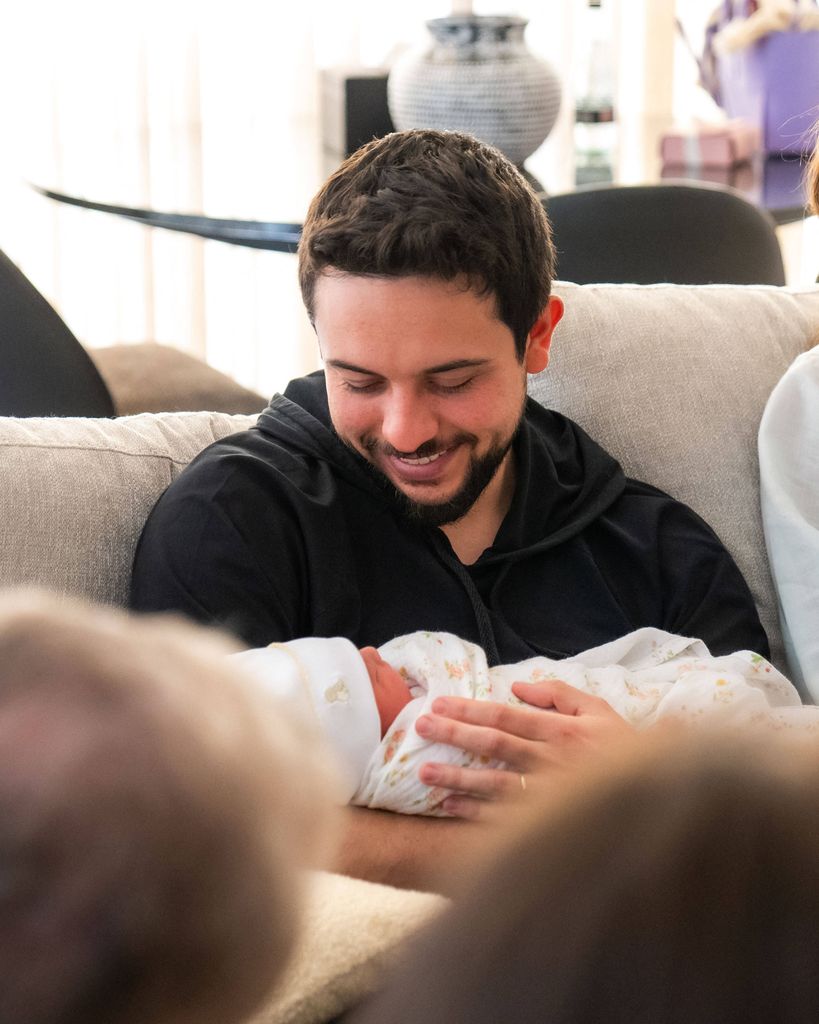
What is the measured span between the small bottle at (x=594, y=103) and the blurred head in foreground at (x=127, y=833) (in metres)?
3.81

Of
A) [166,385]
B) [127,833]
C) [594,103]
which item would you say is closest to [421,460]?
[166,385]

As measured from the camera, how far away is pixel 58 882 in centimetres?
25

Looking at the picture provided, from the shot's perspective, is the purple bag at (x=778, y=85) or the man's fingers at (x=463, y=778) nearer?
the man's fingers at (x=463, y=778)

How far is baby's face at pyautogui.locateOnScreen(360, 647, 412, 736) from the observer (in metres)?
1.39

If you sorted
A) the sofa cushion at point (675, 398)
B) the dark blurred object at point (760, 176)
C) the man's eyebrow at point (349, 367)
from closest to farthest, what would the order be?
the man's eyebrow at point (349, 367) → the sofa cushion at point (675, 398) → the dark blurred object at point (760, 176)

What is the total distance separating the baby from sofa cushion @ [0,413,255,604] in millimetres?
316

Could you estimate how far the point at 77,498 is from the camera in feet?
4.99

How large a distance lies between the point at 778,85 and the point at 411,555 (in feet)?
9.44

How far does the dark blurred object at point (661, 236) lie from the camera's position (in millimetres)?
2576

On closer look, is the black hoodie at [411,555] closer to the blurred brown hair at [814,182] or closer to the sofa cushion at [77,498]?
the sofa cushion at [77,498]

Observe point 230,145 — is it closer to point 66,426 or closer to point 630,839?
point 66,426

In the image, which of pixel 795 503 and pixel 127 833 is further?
pixel 795 503

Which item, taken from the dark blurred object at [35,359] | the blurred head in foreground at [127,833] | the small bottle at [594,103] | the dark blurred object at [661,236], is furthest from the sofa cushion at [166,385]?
the blurred head in foreground at [127,833]

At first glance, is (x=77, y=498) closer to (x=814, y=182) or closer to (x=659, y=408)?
(x=659, y=408)
